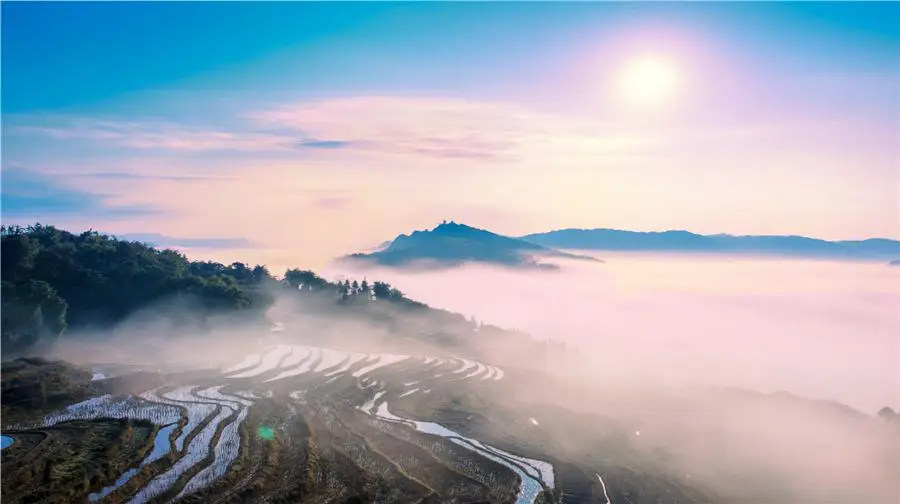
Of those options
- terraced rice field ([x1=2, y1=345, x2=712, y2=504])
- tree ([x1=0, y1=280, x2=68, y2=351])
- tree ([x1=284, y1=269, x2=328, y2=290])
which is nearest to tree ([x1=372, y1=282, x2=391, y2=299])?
tree ([x1=284, y1=269, x2=328, y2=290])

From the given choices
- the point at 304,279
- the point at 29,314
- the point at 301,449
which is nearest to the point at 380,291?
the point at 304,279

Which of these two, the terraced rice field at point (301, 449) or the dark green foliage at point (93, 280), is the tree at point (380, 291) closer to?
the dark green foliage at point (93, 280)

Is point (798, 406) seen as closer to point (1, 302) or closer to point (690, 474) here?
point (690, 474)

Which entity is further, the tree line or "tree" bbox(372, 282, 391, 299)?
"tree" bbox(372, 282, 391, 299)

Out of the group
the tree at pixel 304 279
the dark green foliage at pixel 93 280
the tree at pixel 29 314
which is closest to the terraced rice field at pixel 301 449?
the tree at pixel 29 314

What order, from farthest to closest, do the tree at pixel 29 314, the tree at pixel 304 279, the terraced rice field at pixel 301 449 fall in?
the tree at pixel 304 279 → the tree at pixel 29 314 → the terraced rice field at pixel 301 449

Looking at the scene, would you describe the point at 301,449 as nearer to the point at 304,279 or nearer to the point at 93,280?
the point at 93,280

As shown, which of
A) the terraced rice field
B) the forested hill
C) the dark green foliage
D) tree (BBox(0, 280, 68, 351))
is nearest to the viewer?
the terraced rice field

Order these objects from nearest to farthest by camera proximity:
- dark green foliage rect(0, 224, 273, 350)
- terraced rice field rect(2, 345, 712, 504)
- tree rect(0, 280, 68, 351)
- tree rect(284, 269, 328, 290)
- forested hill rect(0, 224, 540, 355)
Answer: terraced rice field rect(2, 345, 712, 504) < tree rect(0, 280, 68, 351) < forested hill rect(0, 224, 540, 355) < dark green foliage rect(0, 224, 273, 350) < tree rect(284, 269, 328, 290)

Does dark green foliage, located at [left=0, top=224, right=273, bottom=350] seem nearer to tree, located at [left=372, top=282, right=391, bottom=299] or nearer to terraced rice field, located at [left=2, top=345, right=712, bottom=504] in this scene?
terraced rice field, located at [left=2, top=345, right=712, bottom=504]
